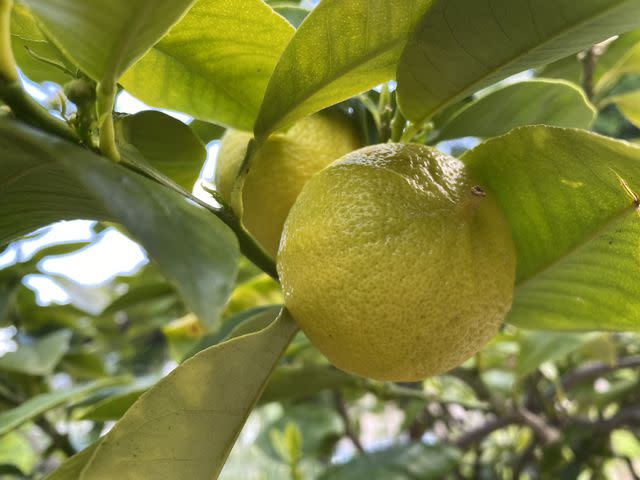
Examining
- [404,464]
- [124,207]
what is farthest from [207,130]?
[404,464]

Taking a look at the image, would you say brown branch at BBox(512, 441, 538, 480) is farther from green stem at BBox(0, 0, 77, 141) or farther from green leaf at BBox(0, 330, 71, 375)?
green stem at BBox(0, 0, 77, 141)

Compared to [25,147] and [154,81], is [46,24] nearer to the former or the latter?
[25,147]

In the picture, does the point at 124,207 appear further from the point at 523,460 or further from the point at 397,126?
the point at 523,460

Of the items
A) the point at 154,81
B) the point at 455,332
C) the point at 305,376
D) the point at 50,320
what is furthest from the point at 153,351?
the point at 455,332

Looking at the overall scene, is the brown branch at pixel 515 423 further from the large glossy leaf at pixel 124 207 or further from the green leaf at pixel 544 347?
the large glossy leaf at pixel 124 207

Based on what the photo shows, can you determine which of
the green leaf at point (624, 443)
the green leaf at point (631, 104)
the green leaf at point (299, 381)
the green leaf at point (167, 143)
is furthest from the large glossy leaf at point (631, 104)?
the green leaf at point (624, 443)

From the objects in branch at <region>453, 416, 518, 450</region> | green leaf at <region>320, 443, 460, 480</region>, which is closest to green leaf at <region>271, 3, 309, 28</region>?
green leaf at <region>320, 443, 460, 480</region>
